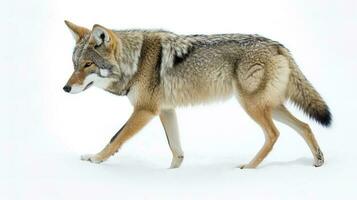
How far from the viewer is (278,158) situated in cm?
782

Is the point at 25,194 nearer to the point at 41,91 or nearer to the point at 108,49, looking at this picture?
the point at 108,49

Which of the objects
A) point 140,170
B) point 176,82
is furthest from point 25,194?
point 176,82

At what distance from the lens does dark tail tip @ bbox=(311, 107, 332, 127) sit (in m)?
6.86

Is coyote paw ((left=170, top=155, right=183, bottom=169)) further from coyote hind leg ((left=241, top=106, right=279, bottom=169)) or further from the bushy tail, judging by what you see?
the bushy tail

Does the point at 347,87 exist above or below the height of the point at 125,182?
below

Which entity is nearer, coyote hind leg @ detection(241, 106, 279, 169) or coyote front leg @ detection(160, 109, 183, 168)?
coyote hind leg @ detection(241, 106, 279, 169)

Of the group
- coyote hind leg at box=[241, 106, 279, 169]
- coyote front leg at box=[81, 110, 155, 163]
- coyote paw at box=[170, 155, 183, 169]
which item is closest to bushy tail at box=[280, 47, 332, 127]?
coyote hind leg at box=[241, 106, 279, 169]

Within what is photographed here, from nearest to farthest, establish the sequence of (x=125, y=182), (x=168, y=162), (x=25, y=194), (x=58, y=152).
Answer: (x=25, y=194) → (x=125, y=182) → (x=58, y=152) → (x=168, y=162)

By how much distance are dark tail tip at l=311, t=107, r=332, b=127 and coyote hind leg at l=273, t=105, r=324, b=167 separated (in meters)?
0.22

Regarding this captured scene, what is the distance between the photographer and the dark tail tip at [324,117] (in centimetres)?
686

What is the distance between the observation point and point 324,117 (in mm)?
6883

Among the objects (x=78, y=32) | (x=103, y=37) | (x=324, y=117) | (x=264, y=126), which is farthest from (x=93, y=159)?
(x=324, y=117)

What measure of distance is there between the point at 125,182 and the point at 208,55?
5.86 feet

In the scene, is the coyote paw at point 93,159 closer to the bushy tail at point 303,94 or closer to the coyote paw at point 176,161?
the coyote paw at point 176,161
